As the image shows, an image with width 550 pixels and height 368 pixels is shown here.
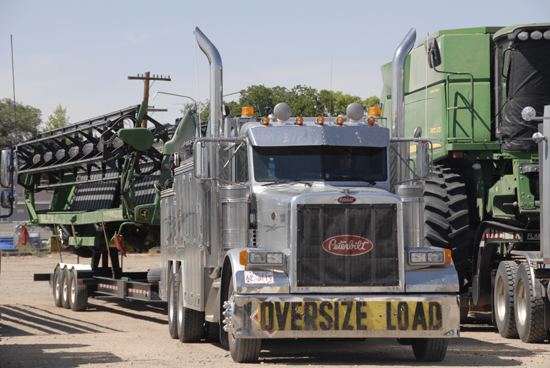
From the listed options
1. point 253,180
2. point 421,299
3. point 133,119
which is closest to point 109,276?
point 133,119

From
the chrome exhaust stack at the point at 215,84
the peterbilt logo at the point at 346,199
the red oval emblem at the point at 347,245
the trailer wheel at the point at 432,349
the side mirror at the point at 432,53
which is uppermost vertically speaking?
the side mirror at the point at 432,53

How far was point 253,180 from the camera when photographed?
36.6 ft

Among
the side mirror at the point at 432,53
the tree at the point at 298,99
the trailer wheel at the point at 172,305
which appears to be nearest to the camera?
the trailer wheel at the point at 172,305

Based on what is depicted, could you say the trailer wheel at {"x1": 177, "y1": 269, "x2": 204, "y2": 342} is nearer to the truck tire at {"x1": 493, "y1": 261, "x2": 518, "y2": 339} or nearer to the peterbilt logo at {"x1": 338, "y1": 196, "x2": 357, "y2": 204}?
the peterbilt logo at {"x1": 338, "y1": 196, "x2": 357, "y2": 204}

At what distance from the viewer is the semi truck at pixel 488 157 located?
13.3 meters

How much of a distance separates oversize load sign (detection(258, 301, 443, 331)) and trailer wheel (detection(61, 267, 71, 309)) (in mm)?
11711

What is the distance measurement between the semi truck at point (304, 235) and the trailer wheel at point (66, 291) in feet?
22.9

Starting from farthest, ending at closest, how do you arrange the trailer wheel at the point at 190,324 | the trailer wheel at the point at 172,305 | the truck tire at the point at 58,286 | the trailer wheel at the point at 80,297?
the truck tire at the point at 58,286
the trailer wheel at the point at 80,297
the trailer wheel at the point at 172,305
the trailer wheel at the point at 190,324

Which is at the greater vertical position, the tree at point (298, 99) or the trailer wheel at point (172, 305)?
the tree at point (298, 99)

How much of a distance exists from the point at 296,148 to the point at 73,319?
26.7 feet

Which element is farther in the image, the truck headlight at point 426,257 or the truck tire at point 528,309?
the truck tire at point 528,309

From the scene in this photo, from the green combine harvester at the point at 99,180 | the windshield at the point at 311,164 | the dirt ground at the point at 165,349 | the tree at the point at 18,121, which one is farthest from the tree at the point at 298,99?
the tree at the point at 18,121

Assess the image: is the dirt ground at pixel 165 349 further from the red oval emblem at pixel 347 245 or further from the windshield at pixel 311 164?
the windshield at pixel 311 164

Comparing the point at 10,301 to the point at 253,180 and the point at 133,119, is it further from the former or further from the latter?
the point at 253,180
